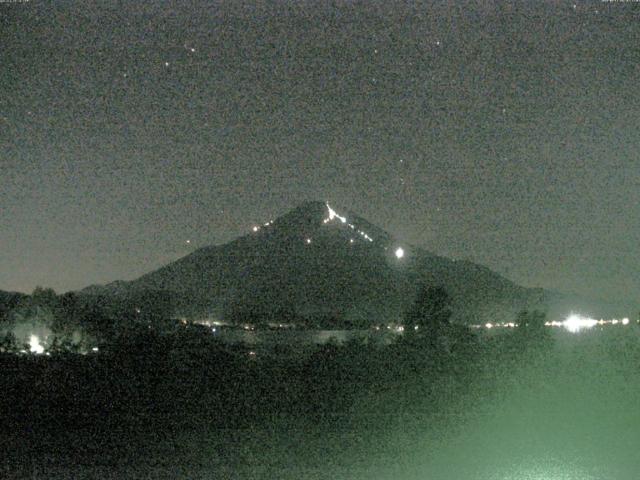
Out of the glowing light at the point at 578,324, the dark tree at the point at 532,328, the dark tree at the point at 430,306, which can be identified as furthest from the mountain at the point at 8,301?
the dark tree at the point at 532,328

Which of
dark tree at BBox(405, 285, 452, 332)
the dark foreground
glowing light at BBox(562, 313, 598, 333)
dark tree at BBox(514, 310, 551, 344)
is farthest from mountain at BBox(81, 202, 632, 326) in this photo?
the dark foreground

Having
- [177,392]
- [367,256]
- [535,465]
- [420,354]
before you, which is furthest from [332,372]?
[367,256]

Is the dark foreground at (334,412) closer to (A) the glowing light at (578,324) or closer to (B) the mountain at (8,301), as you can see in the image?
(A) the glowing light at (578,324)

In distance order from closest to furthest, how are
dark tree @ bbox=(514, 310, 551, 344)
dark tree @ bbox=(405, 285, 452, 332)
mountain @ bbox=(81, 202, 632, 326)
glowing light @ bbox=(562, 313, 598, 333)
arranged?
dark tree @ bbox=(514, 310, 551, 344), glowing light @ bbox=(562, 313, 598, 333), dark tree @ bbox=(405, 285, 452, 332), mountain @ bbox=(81, 202, 632, 326)

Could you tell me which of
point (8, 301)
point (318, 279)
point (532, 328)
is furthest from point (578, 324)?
point (318, 279)

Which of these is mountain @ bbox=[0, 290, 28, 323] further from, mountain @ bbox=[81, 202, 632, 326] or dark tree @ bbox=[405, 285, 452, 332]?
dark tree @ bbox=[405, 285, 452, 332]

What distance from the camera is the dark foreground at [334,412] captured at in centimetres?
963

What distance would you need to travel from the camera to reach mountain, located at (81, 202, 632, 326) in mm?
54188

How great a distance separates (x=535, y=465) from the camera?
973 cm

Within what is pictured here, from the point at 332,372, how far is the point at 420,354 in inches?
59.5

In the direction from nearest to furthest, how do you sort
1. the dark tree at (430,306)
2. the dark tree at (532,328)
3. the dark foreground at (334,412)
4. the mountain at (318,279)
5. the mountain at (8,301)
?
1. the dark foreground at (334,412)
2. the dark tree at (532,328)
3. the dark tree at (430,306)
4. the mountain at (8,301)
5. the mountain at (318,279)

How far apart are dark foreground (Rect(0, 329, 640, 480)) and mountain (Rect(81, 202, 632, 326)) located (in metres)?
27.9

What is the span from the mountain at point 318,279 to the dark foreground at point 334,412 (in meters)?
27.9

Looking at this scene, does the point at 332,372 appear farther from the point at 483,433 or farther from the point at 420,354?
the point at 483,433
